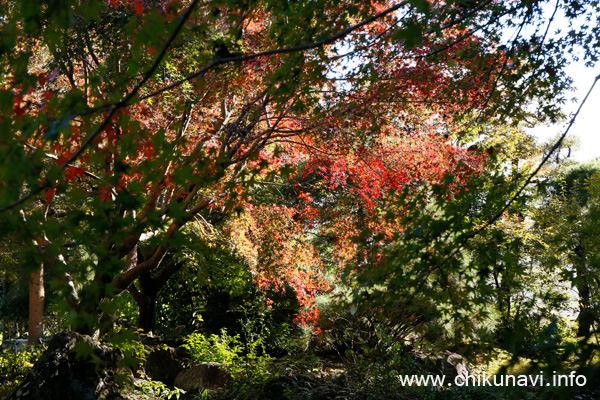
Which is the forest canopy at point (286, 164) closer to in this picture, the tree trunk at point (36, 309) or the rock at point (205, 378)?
the tree trunk at point (36, 309)

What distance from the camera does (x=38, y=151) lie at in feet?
5.63

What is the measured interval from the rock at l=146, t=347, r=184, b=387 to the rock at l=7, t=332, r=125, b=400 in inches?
80.8

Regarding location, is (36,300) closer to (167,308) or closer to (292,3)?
(167,308)

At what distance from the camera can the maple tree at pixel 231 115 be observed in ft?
6.41

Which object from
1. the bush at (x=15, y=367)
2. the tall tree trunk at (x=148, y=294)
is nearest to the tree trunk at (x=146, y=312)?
the tall tree trunk at (x=148, y=294)

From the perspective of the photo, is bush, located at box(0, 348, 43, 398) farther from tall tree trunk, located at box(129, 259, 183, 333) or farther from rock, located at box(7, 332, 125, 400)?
tall tree trunk, located at box(129, 259, 183, 333)

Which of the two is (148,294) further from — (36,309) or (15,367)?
(15,367)

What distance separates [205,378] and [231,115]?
12.6 feet

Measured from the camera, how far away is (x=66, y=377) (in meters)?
5.16

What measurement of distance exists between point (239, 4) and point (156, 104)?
3.22 metres

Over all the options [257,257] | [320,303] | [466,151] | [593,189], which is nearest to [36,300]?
[257,257]

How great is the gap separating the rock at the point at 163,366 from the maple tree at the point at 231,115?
6.04 ft

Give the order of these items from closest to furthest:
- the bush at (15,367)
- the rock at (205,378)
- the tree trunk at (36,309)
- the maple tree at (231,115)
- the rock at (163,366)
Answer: the maple tree at (231,115), the bush at (15,367), the rock at (205,378), the rock at (163,366), the tree trunk at (36,309)

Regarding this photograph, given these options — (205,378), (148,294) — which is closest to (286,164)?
(205,378)
